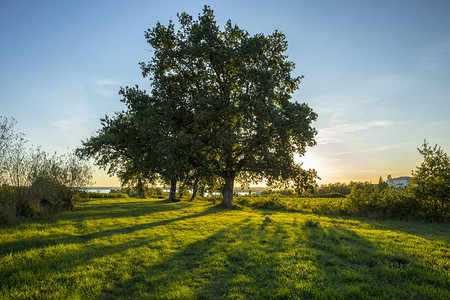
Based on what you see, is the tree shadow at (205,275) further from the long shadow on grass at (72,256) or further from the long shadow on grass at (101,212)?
the long shadow on grass at (101,212)

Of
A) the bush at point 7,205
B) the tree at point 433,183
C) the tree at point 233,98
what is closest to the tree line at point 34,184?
the bush at point 7,205

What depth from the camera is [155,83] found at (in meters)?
22.7

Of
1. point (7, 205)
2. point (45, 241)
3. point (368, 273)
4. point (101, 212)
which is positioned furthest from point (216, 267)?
point (101, 212)

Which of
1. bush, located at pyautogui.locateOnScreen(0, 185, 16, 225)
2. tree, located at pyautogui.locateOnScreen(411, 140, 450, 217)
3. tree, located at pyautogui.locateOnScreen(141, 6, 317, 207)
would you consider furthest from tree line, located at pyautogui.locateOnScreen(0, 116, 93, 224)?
tree, located at pyautogui.locateOnScreen(411, 140, 450, 217)

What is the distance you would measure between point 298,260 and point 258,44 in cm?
1998

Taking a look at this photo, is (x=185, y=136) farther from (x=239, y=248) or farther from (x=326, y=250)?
(x=326, y=250)

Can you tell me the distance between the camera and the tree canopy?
63.2 feet

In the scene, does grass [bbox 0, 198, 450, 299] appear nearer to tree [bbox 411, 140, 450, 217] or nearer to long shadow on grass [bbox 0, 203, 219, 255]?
Answer: long shadow on grass [bbox 0, 203, 219, 255]

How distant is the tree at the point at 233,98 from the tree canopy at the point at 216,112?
0.09 metres

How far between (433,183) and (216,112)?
57.1 feet

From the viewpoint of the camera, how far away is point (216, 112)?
20.0 m

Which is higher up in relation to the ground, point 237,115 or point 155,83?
point 155,83

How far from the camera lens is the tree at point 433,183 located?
49.8ft

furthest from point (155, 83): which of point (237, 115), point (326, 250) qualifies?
point (326, 250)
